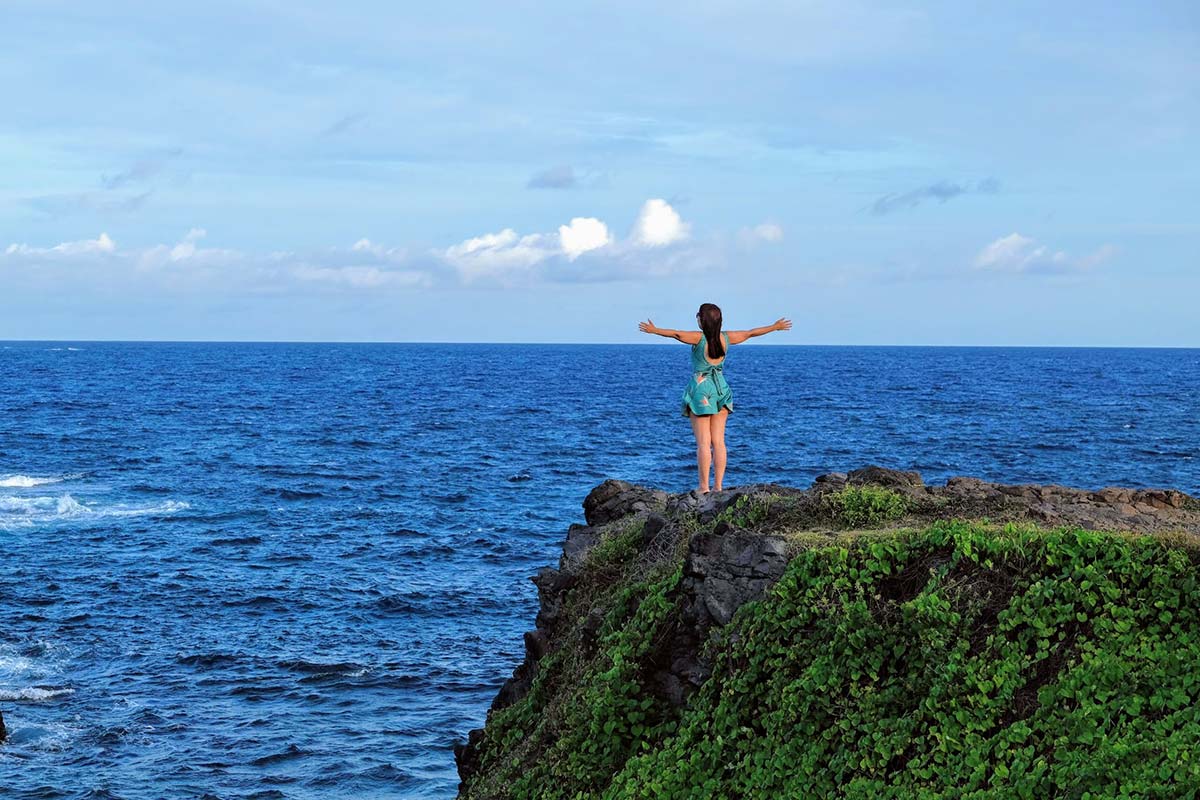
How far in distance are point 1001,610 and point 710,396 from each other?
23.2ft

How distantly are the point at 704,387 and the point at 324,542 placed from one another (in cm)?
2722

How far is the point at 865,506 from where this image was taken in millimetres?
14242

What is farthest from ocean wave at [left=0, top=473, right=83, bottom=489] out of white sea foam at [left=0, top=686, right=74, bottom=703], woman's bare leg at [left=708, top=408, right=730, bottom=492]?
woman's bare leg at [left=708, top=408, right=730, bottom=492]

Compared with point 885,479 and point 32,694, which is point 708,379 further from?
point 32,694

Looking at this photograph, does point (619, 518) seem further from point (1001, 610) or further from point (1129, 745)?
point (1129, 745)

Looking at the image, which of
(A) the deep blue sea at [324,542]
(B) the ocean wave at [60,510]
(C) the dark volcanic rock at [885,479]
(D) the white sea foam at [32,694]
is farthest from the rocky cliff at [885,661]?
(B) the ocean wave at [60,510]

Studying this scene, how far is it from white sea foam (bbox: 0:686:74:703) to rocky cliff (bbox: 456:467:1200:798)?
50.3 feet

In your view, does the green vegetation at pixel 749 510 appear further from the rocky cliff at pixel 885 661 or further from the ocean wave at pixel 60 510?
the ocean wave at pixel 60 510

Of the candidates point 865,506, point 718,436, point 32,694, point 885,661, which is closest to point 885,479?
point 865,506

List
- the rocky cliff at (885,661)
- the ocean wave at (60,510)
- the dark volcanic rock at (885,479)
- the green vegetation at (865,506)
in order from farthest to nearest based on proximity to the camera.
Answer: the ocean wave at (60,510), the dark volcanic rock at (885,479), the green vegetation at (865,506), the rocky cliff at (885,661)

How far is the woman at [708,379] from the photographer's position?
54.4 ft

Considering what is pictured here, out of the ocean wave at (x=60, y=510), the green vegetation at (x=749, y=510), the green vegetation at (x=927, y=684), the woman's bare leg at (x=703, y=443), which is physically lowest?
the ocean wave at (x=60, y=510)

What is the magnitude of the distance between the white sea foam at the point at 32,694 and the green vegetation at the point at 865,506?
754 inches

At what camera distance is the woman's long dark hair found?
648 inches
